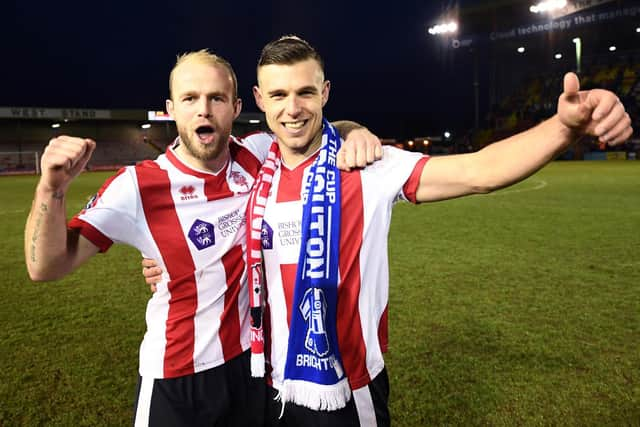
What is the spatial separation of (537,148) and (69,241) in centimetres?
153

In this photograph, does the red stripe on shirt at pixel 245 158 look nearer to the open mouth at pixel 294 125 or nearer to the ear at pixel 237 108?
the ear at pixel 237 108

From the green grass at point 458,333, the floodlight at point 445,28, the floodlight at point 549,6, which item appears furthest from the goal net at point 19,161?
the floodlight at point 549,6

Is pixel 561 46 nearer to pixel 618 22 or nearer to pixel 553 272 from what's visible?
pixel 618 22

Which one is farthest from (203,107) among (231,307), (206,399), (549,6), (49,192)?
(549,6)

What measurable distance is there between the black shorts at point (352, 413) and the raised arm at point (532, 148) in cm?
69

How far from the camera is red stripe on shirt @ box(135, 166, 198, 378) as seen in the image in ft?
6.02

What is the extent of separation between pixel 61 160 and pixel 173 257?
1.83 ft

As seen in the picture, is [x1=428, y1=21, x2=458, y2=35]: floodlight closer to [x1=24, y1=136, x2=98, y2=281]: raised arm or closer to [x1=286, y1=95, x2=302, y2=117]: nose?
[x1=286, y1=95, x2=302, y2=117]: nose

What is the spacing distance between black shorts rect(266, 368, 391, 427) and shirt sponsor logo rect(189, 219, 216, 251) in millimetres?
603

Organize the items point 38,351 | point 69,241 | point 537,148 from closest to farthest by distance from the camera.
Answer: point 537,148, point 69,241, point 38,351

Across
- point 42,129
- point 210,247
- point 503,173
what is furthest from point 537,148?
point 42,129

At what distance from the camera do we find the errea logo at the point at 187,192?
75.1 inches

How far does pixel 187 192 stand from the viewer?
6.29ft

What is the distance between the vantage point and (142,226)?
185 centimetres
